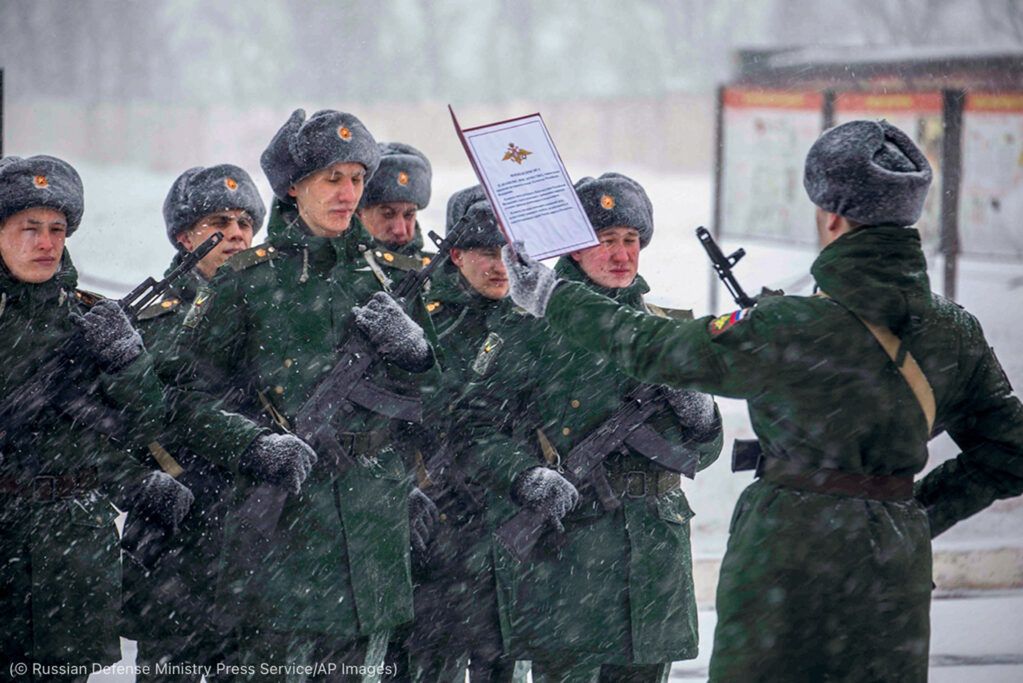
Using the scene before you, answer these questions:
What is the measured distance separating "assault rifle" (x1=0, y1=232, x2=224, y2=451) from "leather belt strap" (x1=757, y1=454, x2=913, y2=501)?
2010 mm

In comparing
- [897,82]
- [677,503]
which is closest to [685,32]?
[897,82]

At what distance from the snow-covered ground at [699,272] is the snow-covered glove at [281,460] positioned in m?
2.95

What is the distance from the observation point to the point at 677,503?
190 inches

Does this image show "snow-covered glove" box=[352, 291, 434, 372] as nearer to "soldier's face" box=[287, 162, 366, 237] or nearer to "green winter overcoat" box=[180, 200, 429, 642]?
"green winter overcoat" box=[180, 200, 429, 642]

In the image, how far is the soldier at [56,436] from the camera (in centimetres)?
453

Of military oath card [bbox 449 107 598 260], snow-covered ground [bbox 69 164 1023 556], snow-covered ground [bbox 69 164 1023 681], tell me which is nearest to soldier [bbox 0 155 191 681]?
military oath card [bbox 449 107 598 260]

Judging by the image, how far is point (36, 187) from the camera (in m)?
4.66

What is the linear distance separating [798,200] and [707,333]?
7857mm

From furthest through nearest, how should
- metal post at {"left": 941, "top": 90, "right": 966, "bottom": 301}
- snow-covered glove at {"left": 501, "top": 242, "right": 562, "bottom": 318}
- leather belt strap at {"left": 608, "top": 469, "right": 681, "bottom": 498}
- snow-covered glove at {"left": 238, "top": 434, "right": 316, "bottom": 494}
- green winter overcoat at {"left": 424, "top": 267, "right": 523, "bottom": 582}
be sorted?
metal post at {"left": 941, "top": 90, "right": 966, "bottom": 301}
green winter overcoat at {"left": 424, "top": 267, "right": 523, "bottom": 582}
leather belt strap at {"left": 608, "top": 469, "right": 681, "bottom": 498}
snow-covered glove at {"left": 238, "top": 434, "right": 316, "bottom": 494}
snow-covered glove at {"left": 501, "top": 242, "right": 562, "bottom": 318}

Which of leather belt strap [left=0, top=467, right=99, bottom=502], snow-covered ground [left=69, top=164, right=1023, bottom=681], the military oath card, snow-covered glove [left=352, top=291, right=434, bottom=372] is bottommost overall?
snow-covered ground [left=69, top=164, right=1023, bottom=681]

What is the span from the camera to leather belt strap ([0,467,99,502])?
4.52m

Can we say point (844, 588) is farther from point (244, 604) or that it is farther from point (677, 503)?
point (244, 604)

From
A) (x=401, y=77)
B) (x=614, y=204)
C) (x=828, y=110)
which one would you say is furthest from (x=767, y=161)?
(x=401, y=77)

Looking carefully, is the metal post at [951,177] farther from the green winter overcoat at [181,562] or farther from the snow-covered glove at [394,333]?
the green winter overcoat at [181,562]
